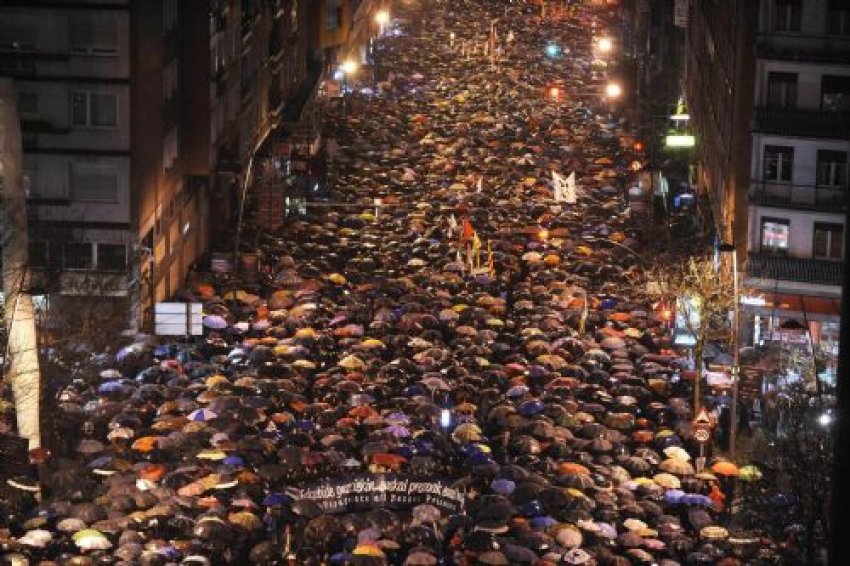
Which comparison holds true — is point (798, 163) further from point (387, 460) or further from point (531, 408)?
point (387, 460)

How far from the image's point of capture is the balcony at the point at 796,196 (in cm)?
6519

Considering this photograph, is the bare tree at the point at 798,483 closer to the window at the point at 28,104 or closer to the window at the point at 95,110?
the window at the point at 95,110

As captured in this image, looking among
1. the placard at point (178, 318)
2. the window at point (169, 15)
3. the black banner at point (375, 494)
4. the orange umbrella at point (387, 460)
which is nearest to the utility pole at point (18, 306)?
the orange umbrella at point (387, 460)

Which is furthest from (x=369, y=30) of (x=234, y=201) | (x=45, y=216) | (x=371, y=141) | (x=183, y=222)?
(x=45, y=216)

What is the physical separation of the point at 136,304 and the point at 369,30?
82020mm

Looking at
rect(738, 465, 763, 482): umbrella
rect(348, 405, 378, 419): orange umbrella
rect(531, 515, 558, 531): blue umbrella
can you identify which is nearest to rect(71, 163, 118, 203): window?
rect(348, 405, 378, 419): orange umbrella

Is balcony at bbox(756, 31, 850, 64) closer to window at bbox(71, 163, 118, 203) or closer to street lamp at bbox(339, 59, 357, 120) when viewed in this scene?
window at bbox(71, 163, 118, 203)

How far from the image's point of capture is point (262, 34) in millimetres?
97500

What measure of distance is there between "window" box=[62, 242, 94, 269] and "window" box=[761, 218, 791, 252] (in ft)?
84.2

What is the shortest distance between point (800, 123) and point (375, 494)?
31046 mm

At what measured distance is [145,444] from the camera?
47.4 meters

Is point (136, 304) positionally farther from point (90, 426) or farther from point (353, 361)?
point (90, 426)

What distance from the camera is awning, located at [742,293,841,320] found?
6397 cm

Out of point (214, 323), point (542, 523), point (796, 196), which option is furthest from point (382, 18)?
point (542, 523)
